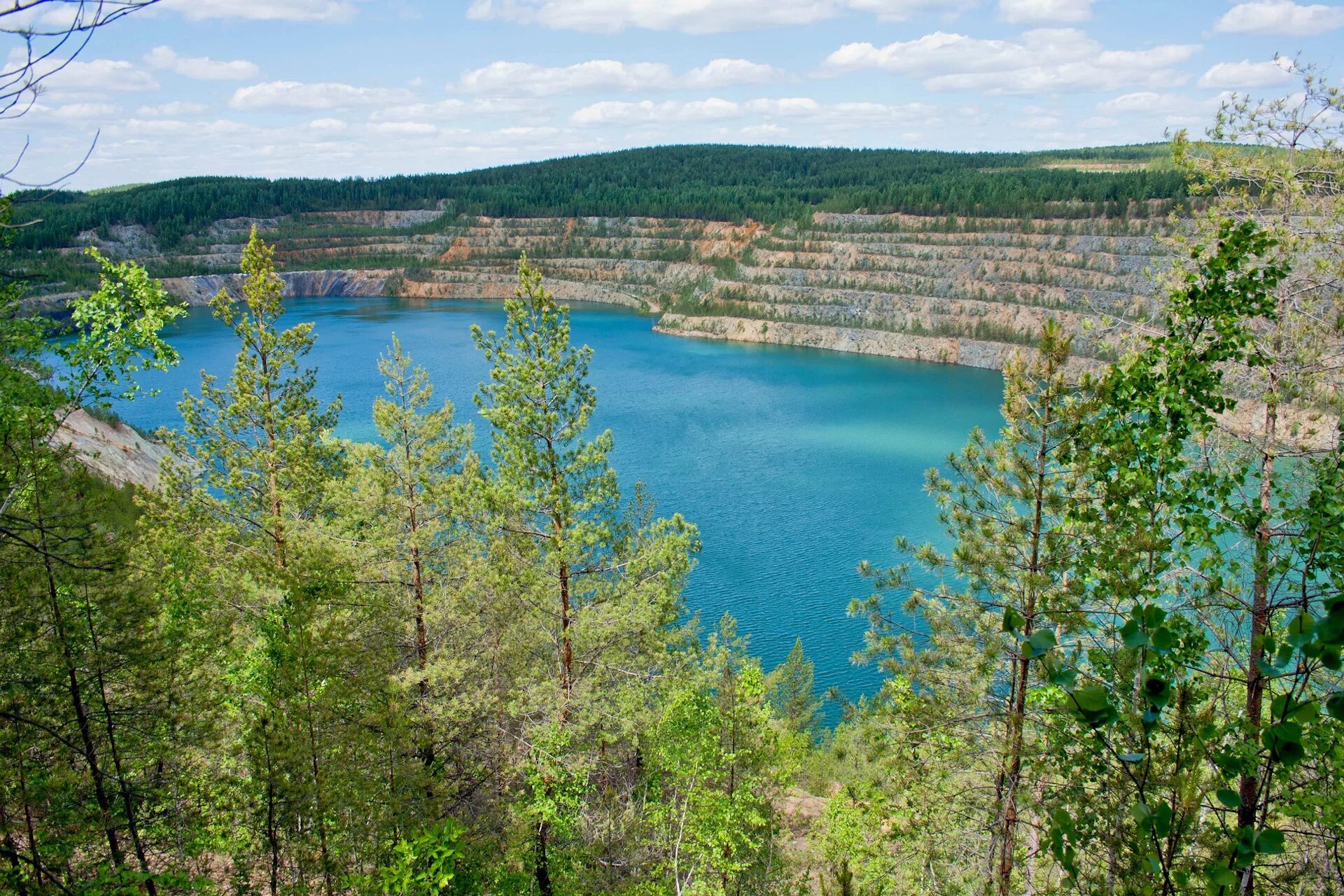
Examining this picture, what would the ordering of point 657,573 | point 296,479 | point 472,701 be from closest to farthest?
1. point 472,701
2. point 657,573
3. point 296,479

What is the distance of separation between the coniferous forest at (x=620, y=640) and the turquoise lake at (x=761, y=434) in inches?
554

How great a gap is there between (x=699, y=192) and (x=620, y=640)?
150016 mm

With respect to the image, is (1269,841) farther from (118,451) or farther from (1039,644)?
(118,451)

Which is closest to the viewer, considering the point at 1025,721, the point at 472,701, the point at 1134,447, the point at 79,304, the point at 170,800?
the point at 1134,447

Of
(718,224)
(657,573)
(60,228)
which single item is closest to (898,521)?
(657,573)

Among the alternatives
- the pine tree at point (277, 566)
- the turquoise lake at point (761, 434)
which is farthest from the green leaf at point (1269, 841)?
the turquoise lake at point (761, 434)

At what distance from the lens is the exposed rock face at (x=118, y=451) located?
31234 millimetres

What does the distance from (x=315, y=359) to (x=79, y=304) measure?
8700 centimetres

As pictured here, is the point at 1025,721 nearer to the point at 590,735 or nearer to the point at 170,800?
the point at 590,735

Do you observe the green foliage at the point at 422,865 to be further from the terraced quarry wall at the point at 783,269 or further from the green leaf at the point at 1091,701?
the terraced quarry wall at the point at 783,269

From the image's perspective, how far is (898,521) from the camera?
140ft

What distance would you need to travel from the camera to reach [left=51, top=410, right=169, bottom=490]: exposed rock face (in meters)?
A: 31.2

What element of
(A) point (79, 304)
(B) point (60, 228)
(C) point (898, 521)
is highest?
(B) point (60, 228)

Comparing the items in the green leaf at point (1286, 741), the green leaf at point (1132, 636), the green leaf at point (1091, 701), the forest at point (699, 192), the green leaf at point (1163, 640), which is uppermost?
the forest at point (699, 192)
